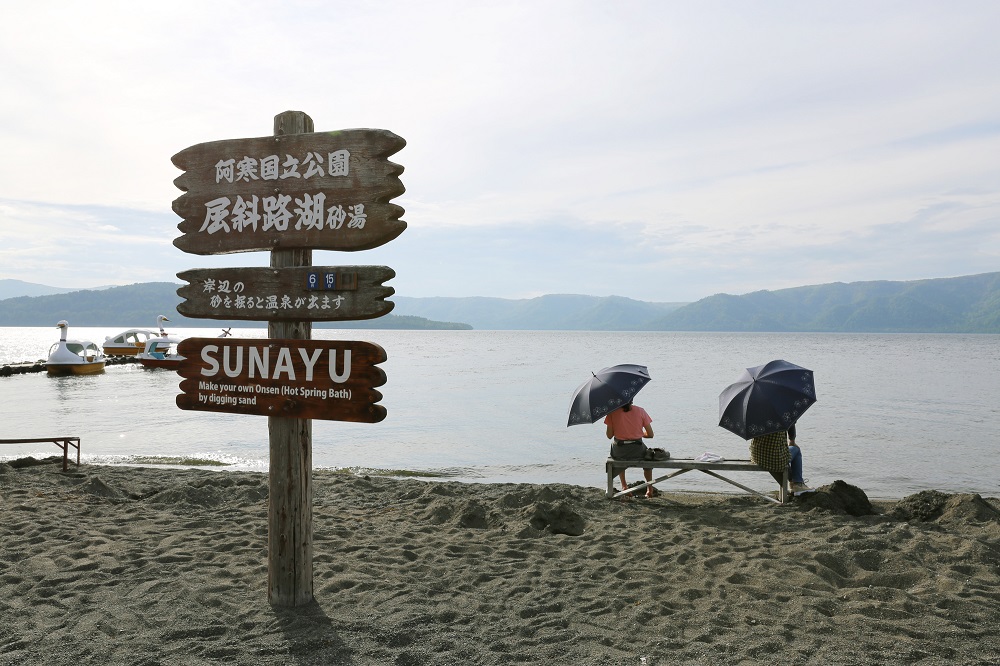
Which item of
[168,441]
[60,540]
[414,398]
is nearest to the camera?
[60,540]

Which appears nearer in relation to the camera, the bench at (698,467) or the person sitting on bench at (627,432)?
the bench at (698,467)

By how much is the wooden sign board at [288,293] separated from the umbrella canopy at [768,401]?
5.76 meters

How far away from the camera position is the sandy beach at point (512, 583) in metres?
4.52

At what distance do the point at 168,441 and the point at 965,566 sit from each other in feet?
64.2

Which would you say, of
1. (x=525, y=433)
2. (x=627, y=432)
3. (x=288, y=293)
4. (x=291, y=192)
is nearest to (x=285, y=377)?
(x=288, y=293)

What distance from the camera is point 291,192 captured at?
525 cm

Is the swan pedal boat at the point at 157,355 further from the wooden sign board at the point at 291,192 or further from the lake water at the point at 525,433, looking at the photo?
the wooden sign board at the point at 291,192

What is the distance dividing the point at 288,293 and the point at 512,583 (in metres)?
3.23

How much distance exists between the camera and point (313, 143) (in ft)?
17.1

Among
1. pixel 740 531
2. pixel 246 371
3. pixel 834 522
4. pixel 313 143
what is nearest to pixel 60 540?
pixel 246 371

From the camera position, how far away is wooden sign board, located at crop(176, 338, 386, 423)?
497 centimetres

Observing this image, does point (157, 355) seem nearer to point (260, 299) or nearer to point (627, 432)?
point (627, 432)

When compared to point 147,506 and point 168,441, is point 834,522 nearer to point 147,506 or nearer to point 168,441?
point 147,506

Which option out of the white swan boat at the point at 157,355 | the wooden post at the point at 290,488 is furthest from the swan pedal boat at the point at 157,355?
the wooden post at the point at 290,488
